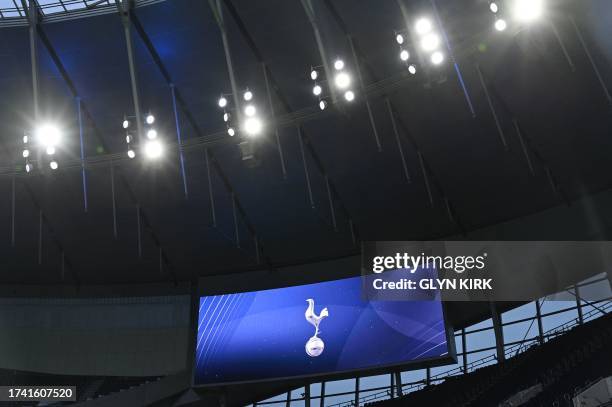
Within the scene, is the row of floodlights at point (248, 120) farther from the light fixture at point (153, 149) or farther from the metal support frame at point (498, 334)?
the metal support frame at point (498, 334)

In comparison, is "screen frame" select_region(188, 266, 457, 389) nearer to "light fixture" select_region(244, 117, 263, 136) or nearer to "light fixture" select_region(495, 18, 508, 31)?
"light fixture" select_region(244, 117, 263, 136)

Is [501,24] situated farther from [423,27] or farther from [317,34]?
[317,34]

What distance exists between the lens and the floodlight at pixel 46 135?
2306cm

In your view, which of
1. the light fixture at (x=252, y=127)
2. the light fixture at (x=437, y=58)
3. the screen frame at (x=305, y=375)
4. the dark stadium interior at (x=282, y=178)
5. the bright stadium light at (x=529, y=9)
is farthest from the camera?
the screen frame at (x=305, y=375)

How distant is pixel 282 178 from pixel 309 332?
5.63 meters

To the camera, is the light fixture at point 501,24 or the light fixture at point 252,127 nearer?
the light fixture at point 501,24

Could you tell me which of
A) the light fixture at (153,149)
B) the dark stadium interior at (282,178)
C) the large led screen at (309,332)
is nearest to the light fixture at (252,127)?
the dark stadium interior at (282,178)

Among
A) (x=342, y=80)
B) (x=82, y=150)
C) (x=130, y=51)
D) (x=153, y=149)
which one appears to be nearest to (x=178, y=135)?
(x=153, y=149)

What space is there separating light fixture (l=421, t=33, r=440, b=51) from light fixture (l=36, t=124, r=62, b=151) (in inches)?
445

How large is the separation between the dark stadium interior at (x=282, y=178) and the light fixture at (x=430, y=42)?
63 cm

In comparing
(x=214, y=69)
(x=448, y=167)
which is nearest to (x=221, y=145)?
(x=214, y=69)

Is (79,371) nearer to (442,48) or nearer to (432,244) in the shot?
(432,244)

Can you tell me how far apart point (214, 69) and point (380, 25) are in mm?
5599

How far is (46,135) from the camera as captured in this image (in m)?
23.1
